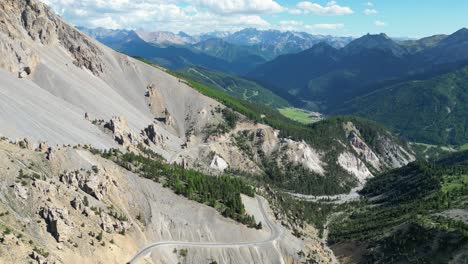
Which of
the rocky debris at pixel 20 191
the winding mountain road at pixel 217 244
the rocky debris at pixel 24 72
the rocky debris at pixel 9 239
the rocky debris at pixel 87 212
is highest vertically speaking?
the rocky debris at pixel 24 72

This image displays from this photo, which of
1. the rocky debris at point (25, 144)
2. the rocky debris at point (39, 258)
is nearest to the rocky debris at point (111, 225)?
the rocky debris at point (39, 258)

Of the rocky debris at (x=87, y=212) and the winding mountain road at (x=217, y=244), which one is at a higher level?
the rocky debris at (x=87, y=212)

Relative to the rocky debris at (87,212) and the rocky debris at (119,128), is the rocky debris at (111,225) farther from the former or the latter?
the rocky debris at (119,128)

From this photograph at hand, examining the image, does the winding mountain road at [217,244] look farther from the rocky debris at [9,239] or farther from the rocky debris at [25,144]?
the rocky debris at [25,144]

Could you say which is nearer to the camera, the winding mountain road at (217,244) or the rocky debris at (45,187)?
the rocky debris at (45,187)

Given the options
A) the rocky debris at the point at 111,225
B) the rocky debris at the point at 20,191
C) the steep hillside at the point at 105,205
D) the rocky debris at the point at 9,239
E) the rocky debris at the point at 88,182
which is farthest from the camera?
the rocky debris at the point at 88,182

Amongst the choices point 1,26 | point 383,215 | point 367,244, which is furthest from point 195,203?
point 1,26

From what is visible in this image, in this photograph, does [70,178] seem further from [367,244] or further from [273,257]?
[367,244]

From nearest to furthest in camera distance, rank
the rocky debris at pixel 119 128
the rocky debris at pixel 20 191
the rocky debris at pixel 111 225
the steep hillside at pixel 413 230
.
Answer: the rocky debris at pixel 20 191 → the rocky debris at pixel 111 225 → the steep hillside at pixel 413 230 → the rocky debris at pixel 119 128

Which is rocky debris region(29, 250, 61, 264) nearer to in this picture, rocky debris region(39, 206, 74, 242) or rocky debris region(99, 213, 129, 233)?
rocky debris region(39, 206, 74, 242)
